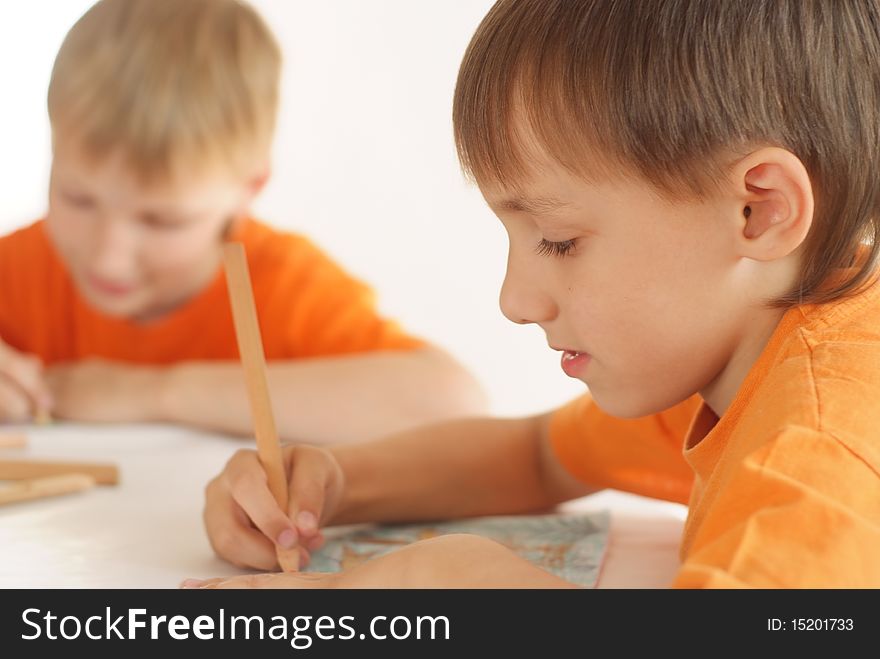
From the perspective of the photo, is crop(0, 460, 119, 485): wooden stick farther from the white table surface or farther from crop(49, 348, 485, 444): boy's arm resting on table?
crop(49, 348, 485, 444): boy's arm resting on table

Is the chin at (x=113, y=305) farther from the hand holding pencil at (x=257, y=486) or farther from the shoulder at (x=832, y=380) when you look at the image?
the shoulder at (x=832, y=380)

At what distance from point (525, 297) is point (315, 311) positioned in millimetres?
645

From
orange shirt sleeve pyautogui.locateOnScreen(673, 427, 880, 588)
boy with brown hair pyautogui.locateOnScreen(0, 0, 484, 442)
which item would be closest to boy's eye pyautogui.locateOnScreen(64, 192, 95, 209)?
boy with brown hair pyautogui.locateOnScreen(0, 0, 484, 442)

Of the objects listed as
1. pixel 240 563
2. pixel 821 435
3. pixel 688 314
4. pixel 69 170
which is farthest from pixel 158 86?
pixel 821 435

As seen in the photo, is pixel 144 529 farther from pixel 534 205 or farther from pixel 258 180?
pixel 258 180

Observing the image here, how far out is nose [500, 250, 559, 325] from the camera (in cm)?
60

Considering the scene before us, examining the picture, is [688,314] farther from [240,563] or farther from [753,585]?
[240,563]

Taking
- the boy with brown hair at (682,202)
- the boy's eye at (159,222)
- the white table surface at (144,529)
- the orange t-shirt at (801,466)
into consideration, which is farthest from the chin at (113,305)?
the orange t-shirt at (801,466)

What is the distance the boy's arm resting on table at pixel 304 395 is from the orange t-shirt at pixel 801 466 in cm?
45

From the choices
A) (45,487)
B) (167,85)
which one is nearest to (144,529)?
(45,487)

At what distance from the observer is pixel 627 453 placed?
2.64 ft

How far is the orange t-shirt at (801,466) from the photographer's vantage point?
1.41ft
